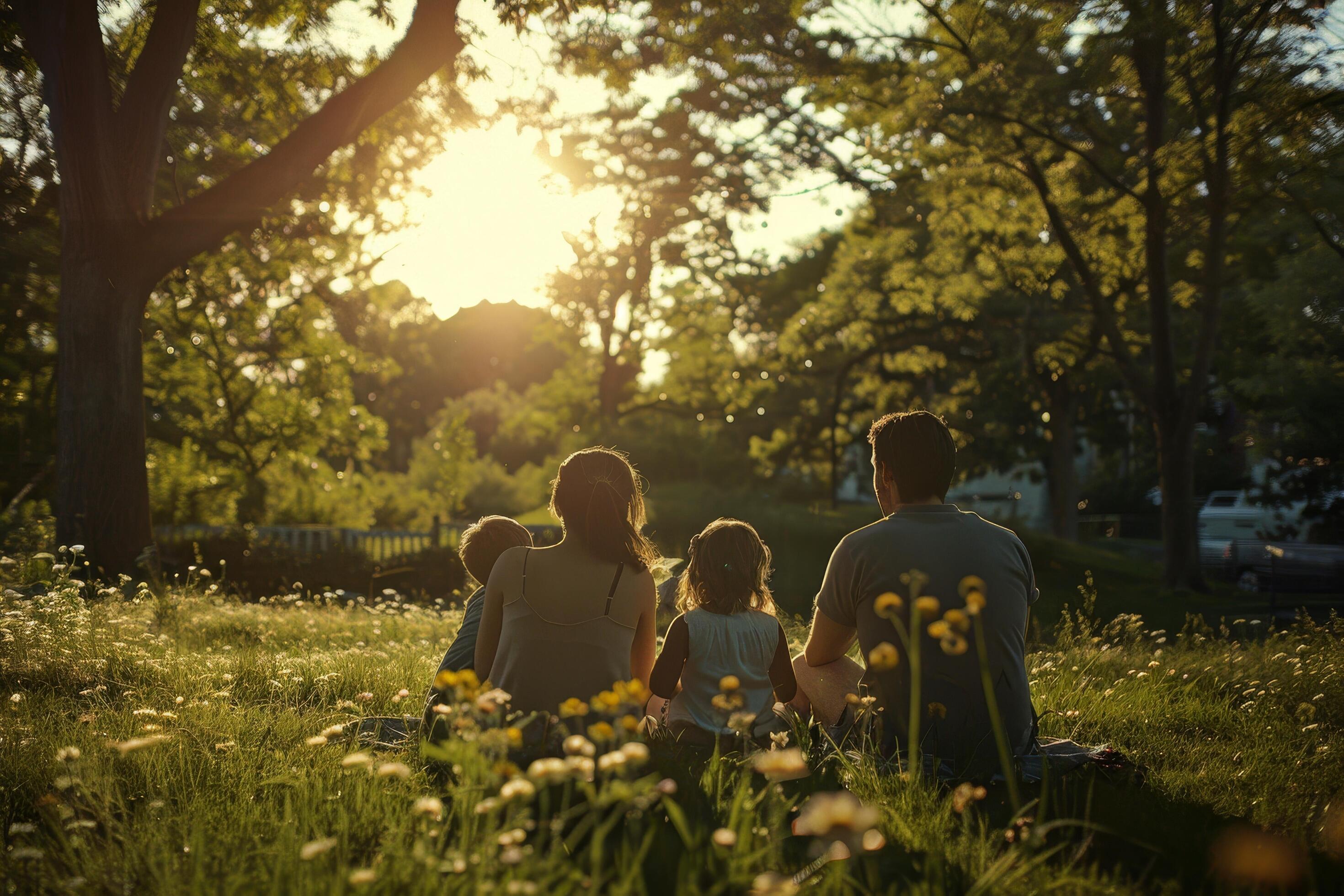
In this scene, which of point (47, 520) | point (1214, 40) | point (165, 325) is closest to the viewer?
point (47, 520)

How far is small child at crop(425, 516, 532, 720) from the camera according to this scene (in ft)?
14.1

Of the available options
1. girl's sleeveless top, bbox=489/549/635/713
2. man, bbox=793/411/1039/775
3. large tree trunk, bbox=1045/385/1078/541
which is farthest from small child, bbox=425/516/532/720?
large tree trunk, bbox=1045/385/1078/541

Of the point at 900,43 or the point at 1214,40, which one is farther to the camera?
the point at 900,43

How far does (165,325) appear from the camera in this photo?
16.8 metres

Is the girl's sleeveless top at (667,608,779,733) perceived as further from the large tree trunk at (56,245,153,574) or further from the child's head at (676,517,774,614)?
the large tree trunk at (56,245,153,574)

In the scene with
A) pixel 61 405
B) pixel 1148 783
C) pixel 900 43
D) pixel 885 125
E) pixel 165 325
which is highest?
pixel 900 43

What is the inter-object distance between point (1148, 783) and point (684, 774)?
1.87 metres

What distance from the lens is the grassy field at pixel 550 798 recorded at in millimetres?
2145

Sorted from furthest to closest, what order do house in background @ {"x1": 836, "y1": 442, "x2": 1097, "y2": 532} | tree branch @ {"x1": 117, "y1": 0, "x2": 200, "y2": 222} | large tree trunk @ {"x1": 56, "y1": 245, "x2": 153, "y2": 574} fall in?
house in background @ {"x1": 836, "y1": 442, "x2": 1097, "y2": 532}
large tree trunk @ {"x1": 56, "y1": 245, "x2": 153, "y2": 574}
tree branch @ {"x1": 117, "y1": 0, "x2": 200, "y2": 222}

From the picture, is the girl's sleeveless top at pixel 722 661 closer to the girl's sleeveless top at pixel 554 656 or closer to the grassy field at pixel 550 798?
the grassy field at pixel 550 798

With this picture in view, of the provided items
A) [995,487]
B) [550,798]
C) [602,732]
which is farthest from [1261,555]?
[995,487]

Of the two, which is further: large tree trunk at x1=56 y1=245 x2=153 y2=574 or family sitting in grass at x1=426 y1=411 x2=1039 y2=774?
large tree trunk at x1=56 y1=245 x2=153 y2=574

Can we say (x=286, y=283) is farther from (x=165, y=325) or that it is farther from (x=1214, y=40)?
(x=1214, y=40)

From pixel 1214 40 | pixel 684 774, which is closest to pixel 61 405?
pixel 684 774
